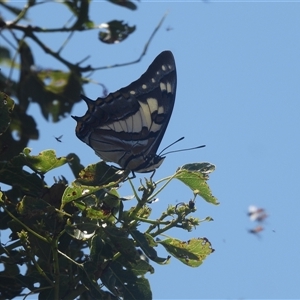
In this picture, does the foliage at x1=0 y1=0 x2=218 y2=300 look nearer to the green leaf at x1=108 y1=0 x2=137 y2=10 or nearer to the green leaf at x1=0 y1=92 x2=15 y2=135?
the green leaf at x1=0 y1=92 x2=15 y2=135

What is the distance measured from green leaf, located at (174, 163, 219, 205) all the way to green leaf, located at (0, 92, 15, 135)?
58 cm

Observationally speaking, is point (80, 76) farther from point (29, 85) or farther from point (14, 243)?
point (14, 243)

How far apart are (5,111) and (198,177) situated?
67cm

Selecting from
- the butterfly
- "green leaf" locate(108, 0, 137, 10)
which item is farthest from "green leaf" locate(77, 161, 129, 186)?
"green leaf" locate(108, 0, 137, 10)

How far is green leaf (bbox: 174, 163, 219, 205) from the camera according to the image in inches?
83.1

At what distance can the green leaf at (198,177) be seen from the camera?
2.11m

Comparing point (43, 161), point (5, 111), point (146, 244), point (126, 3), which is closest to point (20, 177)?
point (43, 161)

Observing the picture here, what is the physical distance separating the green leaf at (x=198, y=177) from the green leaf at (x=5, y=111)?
58 centimetres

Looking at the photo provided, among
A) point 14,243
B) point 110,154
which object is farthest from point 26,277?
point 110,154

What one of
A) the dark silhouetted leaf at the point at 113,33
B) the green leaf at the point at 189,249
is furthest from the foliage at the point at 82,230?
the dark silhouetted leaf at the point at 113,33

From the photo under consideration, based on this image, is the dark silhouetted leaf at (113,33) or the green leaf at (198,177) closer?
the green leaf at (198,177)

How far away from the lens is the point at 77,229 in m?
1.97

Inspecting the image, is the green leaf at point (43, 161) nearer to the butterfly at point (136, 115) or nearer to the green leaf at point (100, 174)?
the green leaf at point (100, 174)

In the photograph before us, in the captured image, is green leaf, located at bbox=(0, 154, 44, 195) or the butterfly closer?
green leaf, located at bbox=(0, 154, 44, 195)
